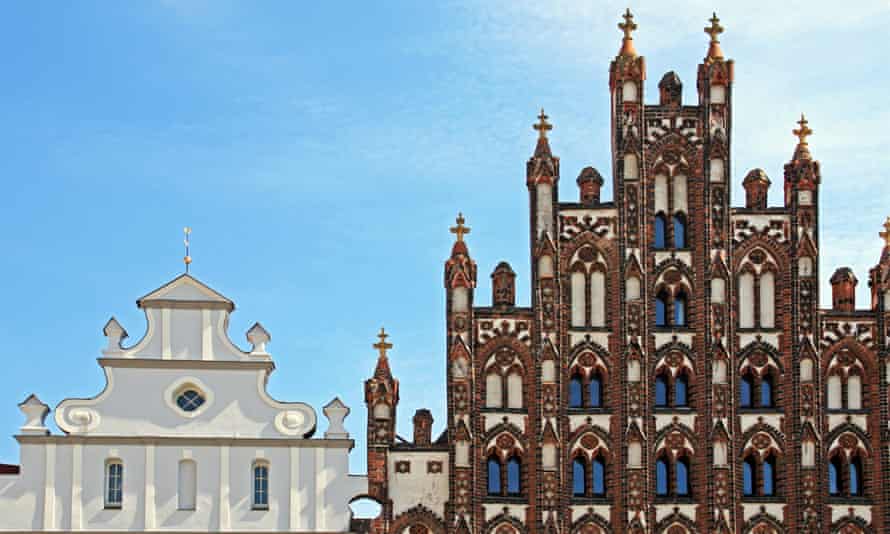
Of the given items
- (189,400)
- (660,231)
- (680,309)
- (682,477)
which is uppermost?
(660,231)

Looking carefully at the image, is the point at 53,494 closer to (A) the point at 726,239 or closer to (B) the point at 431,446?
(B) the point at 431,446

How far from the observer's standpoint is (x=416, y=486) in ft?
127

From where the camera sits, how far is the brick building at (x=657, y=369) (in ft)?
127

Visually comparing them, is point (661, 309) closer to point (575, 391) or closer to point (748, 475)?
point (575, 391)

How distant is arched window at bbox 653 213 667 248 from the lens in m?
40.6

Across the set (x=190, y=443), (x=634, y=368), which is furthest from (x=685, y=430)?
(x=190, y=443)

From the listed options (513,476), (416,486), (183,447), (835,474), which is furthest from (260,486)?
(835,474)

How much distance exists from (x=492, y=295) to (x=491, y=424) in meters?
2.92

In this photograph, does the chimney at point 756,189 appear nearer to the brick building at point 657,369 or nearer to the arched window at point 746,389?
the brick building at point 657,369

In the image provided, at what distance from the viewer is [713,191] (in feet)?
133

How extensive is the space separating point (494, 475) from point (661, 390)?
13.7 ft

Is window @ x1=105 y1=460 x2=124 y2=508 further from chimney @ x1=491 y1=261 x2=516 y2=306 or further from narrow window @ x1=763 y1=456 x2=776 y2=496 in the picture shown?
narrow window @ x1=763 y1=456 x2=776 y2=496

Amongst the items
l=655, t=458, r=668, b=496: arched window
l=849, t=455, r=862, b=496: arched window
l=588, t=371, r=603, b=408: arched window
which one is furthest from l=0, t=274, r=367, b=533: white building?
l=849, t=455, r=862, b=496: arched window

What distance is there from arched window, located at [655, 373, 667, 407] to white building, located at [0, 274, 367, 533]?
6.81 metres
